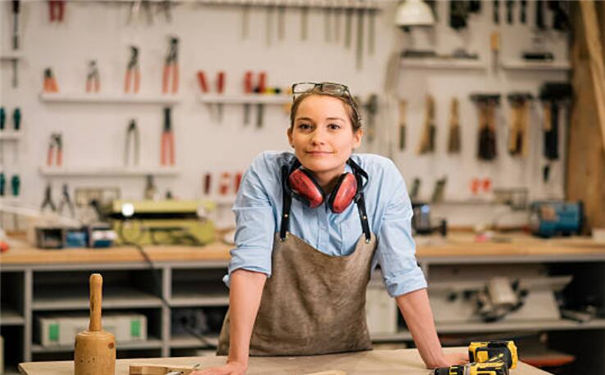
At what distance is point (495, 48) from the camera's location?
5730 millimetres

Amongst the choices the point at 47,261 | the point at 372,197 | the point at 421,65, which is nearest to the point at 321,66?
the point at 421,65

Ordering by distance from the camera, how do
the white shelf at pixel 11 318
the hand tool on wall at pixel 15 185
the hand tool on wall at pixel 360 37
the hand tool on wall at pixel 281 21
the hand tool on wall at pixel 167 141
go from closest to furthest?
the white shelf at pixel 11 318 → the hand tool on wall at pixel 15 185 → the hand tool on wall at pixel 167 141 → the hand tool on wall at pixel 281 21 → the hand tool on wall at pixel 360 37

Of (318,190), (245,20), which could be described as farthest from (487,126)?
(318,190)

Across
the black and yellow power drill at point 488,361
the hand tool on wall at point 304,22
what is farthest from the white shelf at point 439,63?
the black and yellow power drill at point 488,361

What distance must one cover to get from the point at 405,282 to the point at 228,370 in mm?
527

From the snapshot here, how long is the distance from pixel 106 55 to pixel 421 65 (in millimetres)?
1710

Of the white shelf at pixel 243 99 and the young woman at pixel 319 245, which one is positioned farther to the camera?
the white shelf at pixel 243 99

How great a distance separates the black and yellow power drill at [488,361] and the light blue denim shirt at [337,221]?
239 mm

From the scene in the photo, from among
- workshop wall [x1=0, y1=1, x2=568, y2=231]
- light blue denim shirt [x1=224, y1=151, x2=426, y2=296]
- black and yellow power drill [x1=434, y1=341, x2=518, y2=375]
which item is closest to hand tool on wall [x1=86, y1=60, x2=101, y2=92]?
workshop wall [x1=0, y1=1, x2=568, y2=231]

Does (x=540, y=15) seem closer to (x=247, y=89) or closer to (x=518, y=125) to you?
(x=518, y=125)

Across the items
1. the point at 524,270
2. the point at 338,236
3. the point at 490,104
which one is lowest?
the point at 524,270

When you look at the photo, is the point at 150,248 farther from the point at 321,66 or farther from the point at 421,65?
the point at 421,65

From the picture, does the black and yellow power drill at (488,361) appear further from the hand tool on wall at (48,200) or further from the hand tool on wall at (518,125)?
the hand tool on wall at (518,125)

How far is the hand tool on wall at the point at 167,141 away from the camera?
17.4 feet
